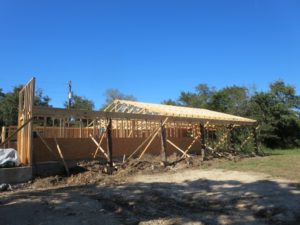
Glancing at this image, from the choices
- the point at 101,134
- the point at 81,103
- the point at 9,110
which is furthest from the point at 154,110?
the point at 81,103

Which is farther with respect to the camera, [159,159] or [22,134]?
[159,159]

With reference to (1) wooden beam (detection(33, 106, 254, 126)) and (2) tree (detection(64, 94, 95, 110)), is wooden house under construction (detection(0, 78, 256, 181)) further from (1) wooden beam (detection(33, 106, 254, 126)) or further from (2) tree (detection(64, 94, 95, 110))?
(2) tree (detection(64, 94, 95, 110))

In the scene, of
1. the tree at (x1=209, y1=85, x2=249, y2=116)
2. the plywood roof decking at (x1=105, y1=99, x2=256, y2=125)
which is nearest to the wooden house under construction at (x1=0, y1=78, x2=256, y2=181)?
the plywood roof decking at (x1=105, y1=99, x2=256, y2=125)

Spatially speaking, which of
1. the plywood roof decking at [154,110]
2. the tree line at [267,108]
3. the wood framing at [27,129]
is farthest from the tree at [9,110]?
the wood framing at [27,129]

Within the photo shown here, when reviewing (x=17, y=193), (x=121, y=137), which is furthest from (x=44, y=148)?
(x=121, y=137)

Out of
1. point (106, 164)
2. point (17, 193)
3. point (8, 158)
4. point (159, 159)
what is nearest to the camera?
point (17, 193)

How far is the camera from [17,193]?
32.2ft

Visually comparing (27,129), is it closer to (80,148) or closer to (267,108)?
(80,148)

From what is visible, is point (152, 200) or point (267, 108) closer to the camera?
point (152, 200)

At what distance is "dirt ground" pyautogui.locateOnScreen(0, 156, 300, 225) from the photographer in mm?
6750

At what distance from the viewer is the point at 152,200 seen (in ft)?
27.6

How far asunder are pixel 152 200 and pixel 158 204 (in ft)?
1.40

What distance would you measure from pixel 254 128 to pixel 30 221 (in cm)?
1866

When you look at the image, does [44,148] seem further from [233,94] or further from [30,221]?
[233,94]
